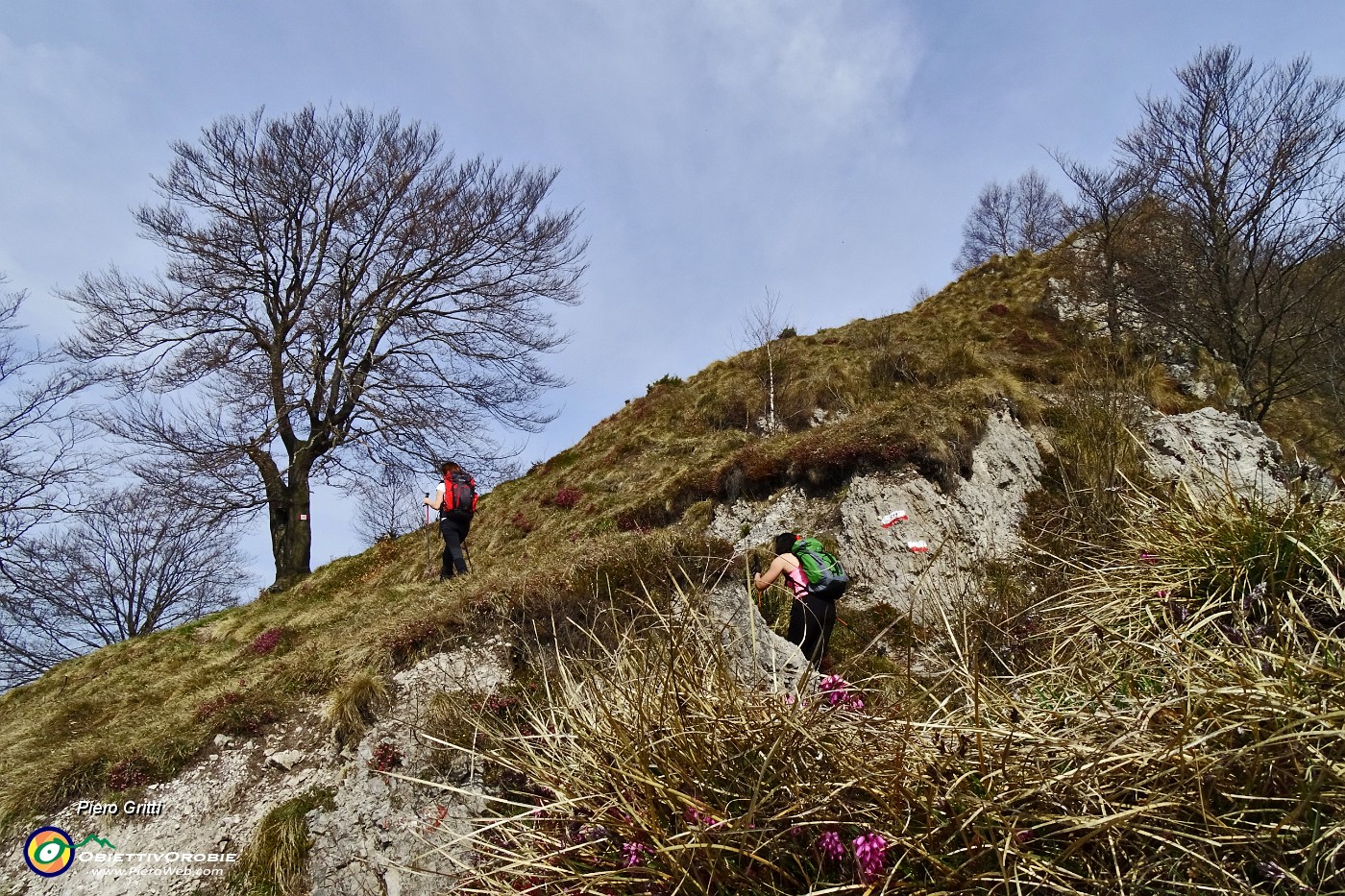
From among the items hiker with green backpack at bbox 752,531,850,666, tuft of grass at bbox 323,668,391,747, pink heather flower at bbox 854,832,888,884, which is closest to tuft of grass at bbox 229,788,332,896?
tuft of grass at bbox 323,668,391,747

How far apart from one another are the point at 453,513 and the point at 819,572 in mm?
6068

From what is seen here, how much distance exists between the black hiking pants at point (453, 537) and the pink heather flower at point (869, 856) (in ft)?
28.0

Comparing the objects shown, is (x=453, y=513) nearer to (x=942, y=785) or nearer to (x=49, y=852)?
(x=49, y=852)

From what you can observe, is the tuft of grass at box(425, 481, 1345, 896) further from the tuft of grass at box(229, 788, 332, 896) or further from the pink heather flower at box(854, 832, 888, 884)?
the tuft of grass at box(229, 788, 332, 896)

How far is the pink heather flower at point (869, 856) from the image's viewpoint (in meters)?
1.68

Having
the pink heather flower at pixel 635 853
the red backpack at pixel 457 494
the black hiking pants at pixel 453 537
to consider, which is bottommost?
the pink heather flower at pixel 635 853

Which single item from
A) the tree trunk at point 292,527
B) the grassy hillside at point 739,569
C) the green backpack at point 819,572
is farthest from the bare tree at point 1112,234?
the tree trunk at point 292,527

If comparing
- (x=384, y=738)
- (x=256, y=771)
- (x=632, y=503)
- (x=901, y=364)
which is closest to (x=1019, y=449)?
(x=901, y=364)

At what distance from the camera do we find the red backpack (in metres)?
9.55

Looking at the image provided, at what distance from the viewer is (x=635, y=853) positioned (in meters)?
1.87

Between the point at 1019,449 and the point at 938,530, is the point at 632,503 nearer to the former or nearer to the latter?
the point at 938,530

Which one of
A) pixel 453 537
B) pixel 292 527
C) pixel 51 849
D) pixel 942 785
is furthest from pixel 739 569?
pixel 292 527

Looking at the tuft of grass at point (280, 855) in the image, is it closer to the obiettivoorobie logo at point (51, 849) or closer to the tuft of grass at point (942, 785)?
the obiettivoorobie logo at point (51, 849)

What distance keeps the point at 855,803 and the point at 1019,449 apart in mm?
10178
